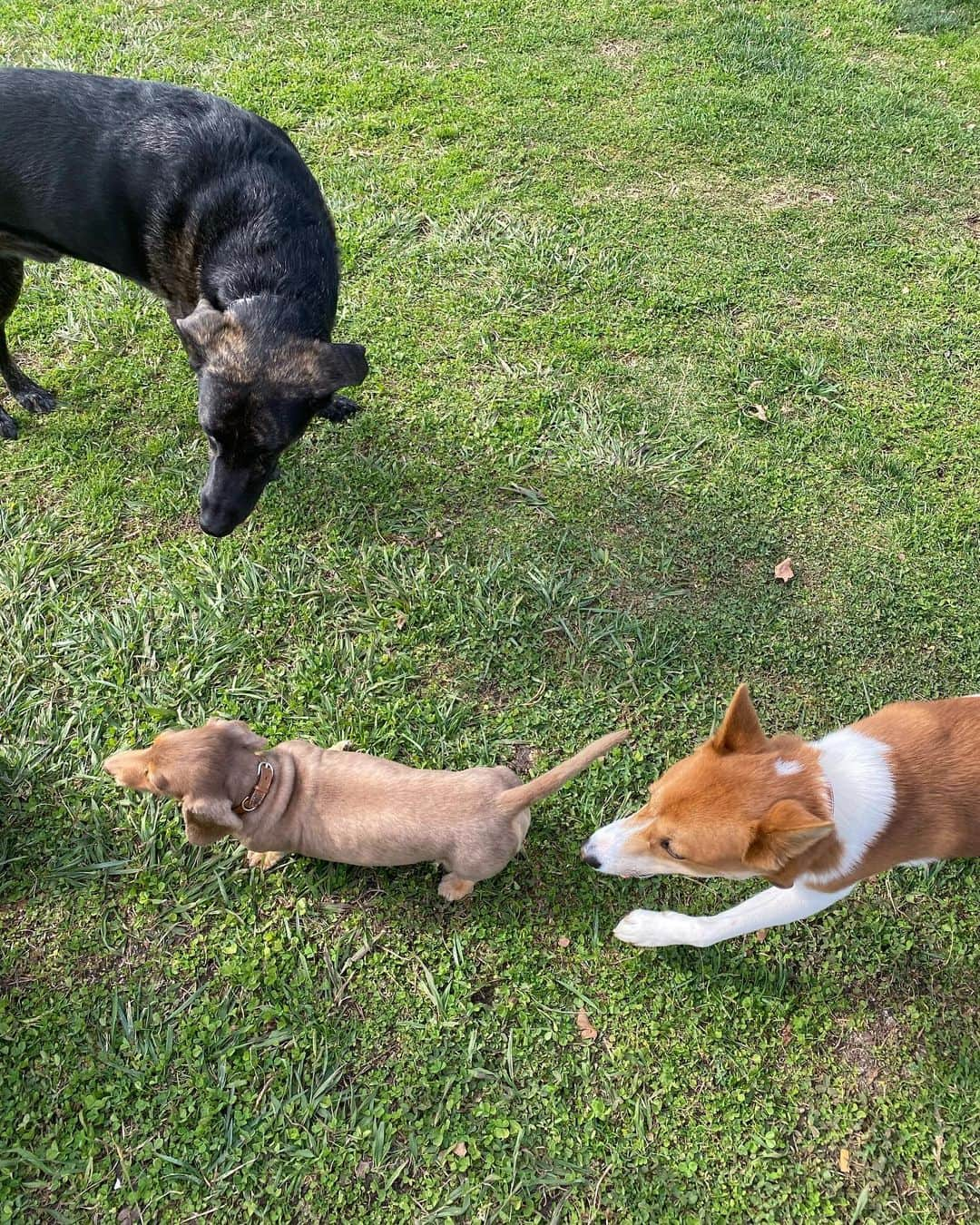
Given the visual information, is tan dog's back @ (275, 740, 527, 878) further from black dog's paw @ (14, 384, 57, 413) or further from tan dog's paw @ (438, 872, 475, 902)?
black dog's paw @ (14, 384, 57, 413)

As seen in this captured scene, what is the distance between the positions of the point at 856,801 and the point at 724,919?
2.48ft

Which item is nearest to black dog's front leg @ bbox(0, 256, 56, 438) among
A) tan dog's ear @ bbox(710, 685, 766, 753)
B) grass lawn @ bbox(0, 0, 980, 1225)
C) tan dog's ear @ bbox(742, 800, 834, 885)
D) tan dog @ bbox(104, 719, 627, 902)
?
grass lawn @ bbox(0, 0, 980, 1225)

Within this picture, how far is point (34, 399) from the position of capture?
4.53m

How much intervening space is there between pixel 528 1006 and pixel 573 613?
6.21ft

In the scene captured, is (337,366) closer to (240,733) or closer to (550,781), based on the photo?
(240,733)

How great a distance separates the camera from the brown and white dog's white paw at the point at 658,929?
308cm

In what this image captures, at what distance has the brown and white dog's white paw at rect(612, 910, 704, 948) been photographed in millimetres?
3078

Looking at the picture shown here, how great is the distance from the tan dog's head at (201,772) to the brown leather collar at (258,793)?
0.06ft

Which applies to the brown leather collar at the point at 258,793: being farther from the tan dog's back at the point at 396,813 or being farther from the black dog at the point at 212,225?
the black dog at the point at 212,225

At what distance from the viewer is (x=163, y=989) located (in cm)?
312

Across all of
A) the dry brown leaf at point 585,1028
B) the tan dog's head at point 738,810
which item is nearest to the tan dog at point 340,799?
the tan dog's head at point 738,810

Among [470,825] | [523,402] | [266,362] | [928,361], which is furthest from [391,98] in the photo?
[470,825]

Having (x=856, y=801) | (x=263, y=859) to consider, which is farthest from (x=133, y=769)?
(x=856, y=801)

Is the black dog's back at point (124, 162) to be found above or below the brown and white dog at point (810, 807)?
above
